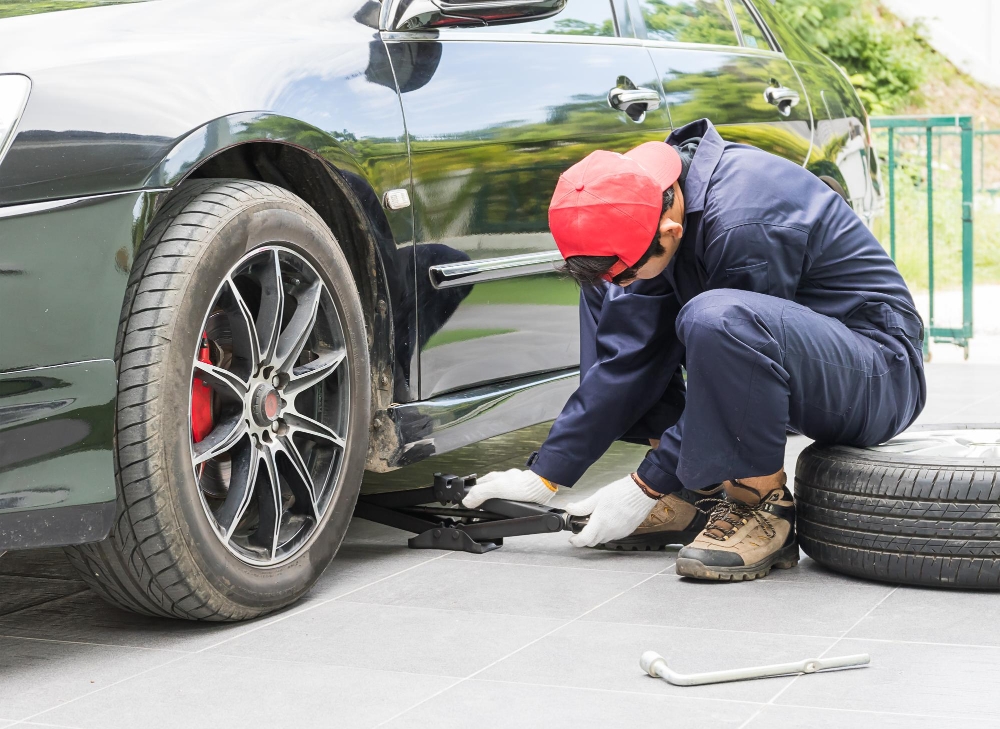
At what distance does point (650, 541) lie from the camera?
333 cm

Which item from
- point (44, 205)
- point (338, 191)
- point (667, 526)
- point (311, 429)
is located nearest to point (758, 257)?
point (667, 526)

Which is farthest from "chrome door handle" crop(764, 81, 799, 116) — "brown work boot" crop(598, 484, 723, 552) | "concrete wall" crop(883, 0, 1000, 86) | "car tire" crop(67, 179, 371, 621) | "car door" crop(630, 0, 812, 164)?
"concrete wall" crop(883, 0, 1000, 86)

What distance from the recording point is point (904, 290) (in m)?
3.15

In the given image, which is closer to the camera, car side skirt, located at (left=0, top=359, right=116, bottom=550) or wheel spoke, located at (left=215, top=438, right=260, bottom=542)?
car side skirt, located at (left=0, top=359, right=116, bottom=550)

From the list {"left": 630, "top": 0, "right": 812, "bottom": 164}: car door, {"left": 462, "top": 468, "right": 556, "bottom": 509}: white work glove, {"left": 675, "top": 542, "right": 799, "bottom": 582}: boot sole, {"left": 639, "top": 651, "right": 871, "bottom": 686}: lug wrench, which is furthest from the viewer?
{"left": 630, "top": 0, "right": 812, "bottom": 164}: car door

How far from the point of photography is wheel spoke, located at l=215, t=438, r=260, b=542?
2629mm

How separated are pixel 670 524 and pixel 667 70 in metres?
1.54

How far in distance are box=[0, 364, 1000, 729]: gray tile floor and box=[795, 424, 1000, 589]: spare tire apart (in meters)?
0.06

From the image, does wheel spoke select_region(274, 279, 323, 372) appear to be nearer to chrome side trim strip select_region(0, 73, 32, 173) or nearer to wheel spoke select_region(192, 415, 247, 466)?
wheel spoke select_region(192, 415, 247, 466)

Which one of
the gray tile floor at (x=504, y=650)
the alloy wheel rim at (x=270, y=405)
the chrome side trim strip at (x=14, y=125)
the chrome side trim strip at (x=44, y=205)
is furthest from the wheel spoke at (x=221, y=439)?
the chrome side trim strip at (x=14, y=125)

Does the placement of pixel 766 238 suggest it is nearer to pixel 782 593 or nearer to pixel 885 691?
pixel 782 593

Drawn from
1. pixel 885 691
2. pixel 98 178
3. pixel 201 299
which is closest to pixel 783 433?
pixel 885 691

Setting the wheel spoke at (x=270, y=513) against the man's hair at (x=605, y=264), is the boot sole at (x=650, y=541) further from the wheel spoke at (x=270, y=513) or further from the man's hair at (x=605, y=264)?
the wheel spoke at (x=270, y=513)

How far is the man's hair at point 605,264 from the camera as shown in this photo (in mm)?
2861
